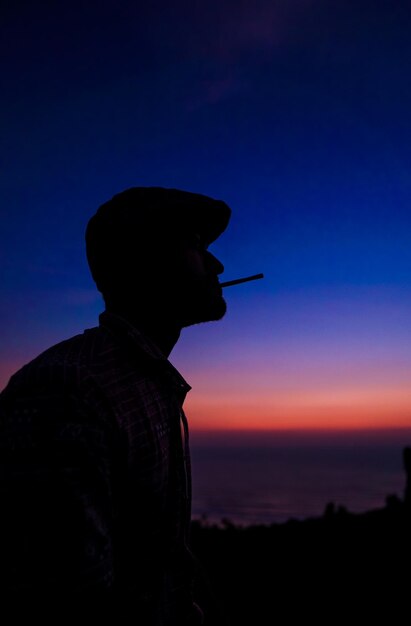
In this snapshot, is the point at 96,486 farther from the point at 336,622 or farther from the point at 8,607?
the point at 336,622

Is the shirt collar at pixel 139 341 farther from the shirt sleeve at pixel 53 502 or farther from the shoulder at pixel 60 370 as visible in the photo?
the shirt sleeve at pixel 53 502

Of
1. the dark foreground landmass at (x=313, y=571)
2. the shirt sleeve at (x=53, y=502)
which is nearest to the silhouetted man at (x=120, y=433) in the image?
the shirt sleeve at (x=53, y=502)

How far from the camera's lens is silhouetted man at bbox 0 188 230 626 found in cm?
142

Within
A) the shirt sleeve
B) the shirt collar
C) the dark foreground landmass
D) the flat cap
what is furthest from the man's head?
the dark foreground landmass

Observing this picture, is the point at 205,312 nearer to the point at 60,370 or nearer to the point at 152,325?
the point at 152,325

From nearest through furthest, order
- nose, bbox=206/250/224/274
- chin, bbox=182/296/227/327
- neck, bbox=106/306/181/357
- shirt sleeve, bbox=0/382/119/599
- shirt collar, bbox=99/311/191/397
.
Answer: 1. shirt sleeve, bbox=0/382/119/599
2. shirt collar, bbox=99/311/191/397
3. neck, bbox=106/306/181/357
4. chin, bbox=182/296/227/327
5. nose, bbox=206/250/224/274

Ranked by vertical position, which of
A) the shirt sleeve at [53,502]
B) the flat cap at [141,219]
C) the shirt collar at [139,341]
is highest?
the flat cap at [141,219]

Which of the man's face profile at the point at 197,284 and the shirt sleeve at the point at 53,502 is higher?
the man's face profile at the point at 197,284

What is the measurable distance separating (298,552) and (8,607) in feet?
31.0

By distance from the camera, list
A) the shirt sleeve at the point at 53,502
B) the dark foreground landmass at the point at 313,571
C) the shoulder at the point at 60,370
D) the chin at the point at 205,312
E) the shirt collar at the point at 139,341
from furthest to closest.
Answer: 1. the dark foreground landmass at the point at 313,571
2. the chin at the point at 205,312
3. the shirt collar at the point at 139,341
4. the shoulder at the point at 60,370
5. the shirt sleeve at the point at 53,502

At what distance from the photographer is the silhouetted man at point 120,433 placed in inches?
55.9

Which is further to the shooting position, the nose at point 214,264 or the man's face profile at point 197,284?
the nose at point 214,264

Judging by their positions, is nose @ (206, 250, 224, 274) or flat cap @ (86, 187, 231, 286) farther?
nose @ (206, 250, 224, 274)

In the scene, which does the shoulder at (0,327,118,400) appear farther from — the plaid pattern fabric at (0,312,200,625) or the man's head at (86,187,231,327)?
the man's head at (86,187,231,327)
